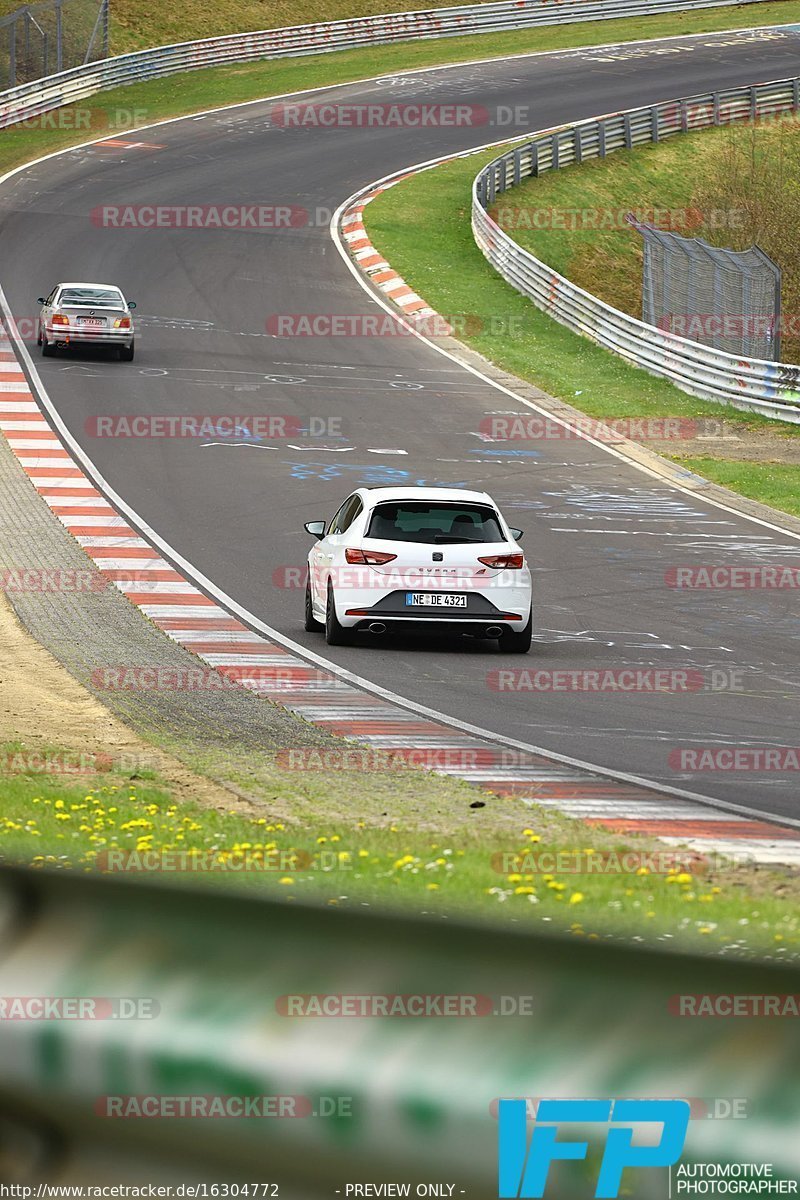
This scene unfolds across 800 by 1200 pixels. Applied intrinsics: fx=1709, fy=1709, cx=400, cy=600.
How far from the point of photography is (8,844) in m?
8.45

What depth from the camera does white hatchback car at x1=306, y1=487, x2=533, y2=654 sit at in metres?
16.5

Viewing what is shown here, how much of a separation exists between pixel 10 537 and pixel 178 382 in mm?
13410

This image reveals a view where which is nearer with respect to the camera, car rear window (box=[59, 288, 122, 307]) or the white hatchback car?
the white hatchback car

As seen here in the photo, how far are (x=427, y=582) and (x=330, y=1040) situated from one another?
1216 cm

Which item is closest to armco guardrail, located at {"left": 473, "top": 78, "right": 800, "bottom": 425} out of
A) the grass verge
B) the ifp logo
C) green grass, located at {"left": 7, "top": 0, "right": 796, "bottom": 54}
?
the grass verge

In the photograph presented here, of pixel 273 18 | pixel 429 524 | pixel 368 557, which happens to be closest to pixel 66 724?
pixel 368 557

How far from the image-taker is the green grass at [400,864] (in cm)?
697

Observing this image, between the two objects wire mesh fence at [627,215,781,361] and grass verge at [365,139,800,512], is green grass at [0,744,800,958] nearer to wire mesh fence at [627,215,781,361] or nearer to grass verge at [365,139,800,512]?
grass verge at [365,139,800,512]

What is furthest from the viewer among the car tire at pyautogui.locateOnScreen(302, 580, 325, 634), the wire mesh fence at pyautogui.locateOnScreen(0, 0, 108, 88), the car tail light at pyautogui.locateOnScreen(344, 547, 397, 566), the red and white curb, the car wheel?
the wire mesh fence at pyautogui.locateOnScreen(0, 0, 108, 88)

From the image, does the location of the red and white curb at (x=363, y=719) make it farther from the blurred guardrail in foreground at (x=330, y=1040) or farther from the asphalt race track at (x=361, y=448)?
the blurred guardrail in foreground at (x=330, y=1040)

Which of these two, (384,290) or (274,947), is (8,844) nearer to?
(274,947)

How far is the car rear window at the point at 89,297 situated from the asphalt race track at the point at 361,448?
1.37m

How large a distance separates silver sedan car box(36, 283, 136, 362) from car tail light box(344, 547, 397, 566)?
21190 mm

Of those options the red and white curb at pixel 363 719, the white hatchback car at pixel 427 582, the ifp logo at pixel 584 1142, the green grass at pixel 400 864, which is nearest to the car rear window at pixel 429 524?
the white hatchback car at pixel 427 582
